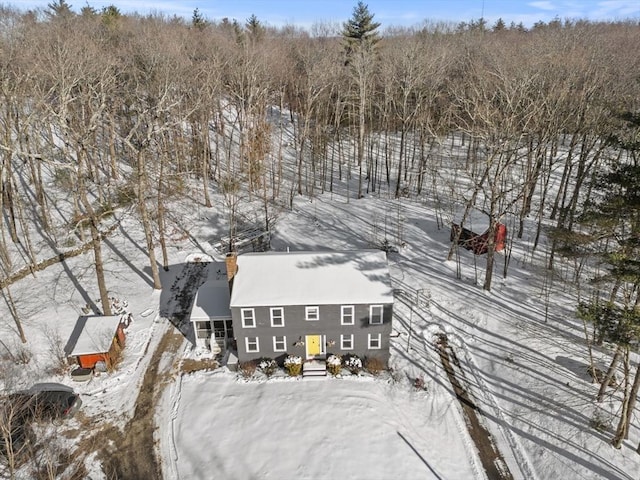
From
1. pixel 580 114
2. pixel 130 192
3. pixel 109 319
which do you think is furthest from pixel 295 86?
pixel 109 319

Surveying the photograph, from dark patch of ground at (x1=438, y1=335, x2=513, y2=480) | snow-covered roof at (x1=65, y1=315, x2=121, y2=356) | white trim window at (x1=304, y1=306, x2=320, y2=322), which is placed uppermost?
white trim window at (x1=304, y1=306, x2=320, y2=322)

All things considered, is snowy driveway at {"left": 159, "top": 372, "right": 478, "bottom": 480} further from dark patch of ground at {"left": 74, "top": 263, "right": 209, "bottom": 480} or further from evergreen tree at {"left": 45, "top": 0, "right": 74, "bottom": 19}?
evergreen tree at {"left": 45, "top": 0, "right": 74, "bottom": 19}

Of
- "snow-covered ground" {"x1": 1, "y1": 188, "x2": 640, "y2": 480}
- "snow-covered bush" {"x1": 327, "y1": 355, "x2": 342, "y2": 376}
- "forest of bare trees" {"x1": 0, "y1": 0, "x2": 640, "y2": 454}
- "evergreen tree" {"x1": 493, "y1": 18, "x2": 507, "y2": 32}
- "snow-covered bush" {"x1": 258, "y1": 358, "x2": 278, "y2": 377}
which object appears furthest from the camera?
"evergreen tree" {"x1": 493, "y1": 18, "x2": 507, "y2": 32}

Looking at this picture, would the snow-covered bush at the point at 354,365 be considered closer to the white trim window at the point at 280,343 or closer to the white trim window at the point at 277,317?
the white trim window at the point at 280,343

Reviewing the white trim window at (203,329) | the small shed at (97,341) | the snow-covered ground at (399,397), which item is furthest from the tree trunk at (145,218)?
the white trim window at (203,329)

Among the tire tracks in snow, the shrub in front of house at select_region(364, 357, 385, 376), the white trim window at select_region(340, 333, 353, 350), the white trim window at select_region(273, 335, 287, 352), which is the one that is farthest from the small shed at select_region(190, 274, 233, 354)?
the tire tracks in snow

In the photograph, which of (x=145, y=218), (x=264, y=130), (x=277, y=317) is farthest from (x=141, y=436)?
(x=264, y=130)

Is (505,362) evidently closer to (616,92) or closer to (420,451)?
(420,451)
